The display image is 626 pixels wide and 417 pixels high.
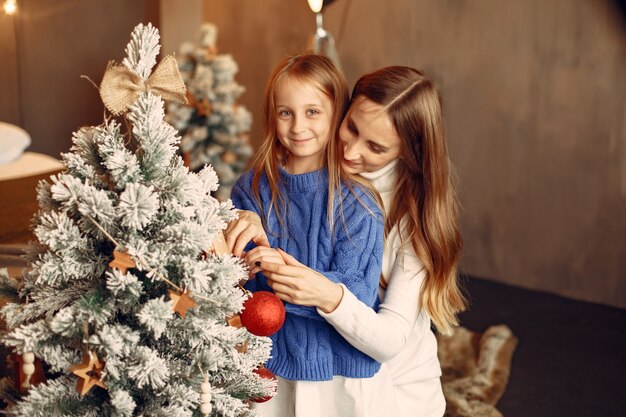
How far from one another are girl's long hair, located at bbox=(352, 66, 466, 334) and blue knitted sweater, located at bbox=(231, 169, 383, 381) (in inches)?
4.8

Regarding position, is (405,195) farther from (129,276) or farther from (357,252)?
(129,276)

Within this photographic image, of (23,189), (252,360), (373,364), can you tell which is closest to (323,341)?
(373,364)

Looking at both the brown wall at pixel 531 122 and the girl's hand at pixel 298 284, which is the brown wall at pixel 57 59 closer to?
the brown wall at pixel 531 122

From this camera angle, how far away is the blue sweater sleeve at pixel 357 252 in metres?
1.62

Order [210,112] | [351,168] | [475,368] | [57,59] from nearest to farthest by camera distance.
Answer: [351,168], [475,368], [57,59], [210,112]

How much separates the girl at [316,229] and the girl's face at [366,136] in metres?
0.03

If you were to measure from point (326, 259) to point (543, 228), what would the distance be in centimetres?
300

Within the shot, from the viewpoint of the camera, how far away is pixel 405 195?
182 centimetres

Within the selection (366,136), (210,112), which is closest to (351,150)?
(366,136)

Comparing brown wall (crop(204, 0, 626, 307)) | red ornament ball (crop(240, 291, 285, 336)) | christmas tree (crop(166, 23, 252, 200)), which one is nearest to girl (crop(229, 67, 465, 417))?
red ornament ball (crop(240, 291, 285, 336))

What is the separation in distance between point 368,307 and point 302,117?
420 mm

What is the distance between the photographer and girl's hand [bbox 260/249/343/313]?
1.48 metres

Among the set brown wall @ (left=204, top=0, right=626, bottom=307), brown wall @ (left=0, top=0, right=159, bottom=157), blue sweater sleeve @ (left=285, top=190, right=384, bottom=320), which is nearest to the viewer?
blue sweater sleeve @ (left=285, top=190, right=384, bottom=320)

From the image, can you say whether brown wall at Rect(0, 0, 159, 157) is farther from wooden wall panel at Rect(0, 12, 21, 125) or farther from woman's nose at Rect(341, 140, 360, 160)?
woman's nose at Rect(341, 140, 360, 160)
